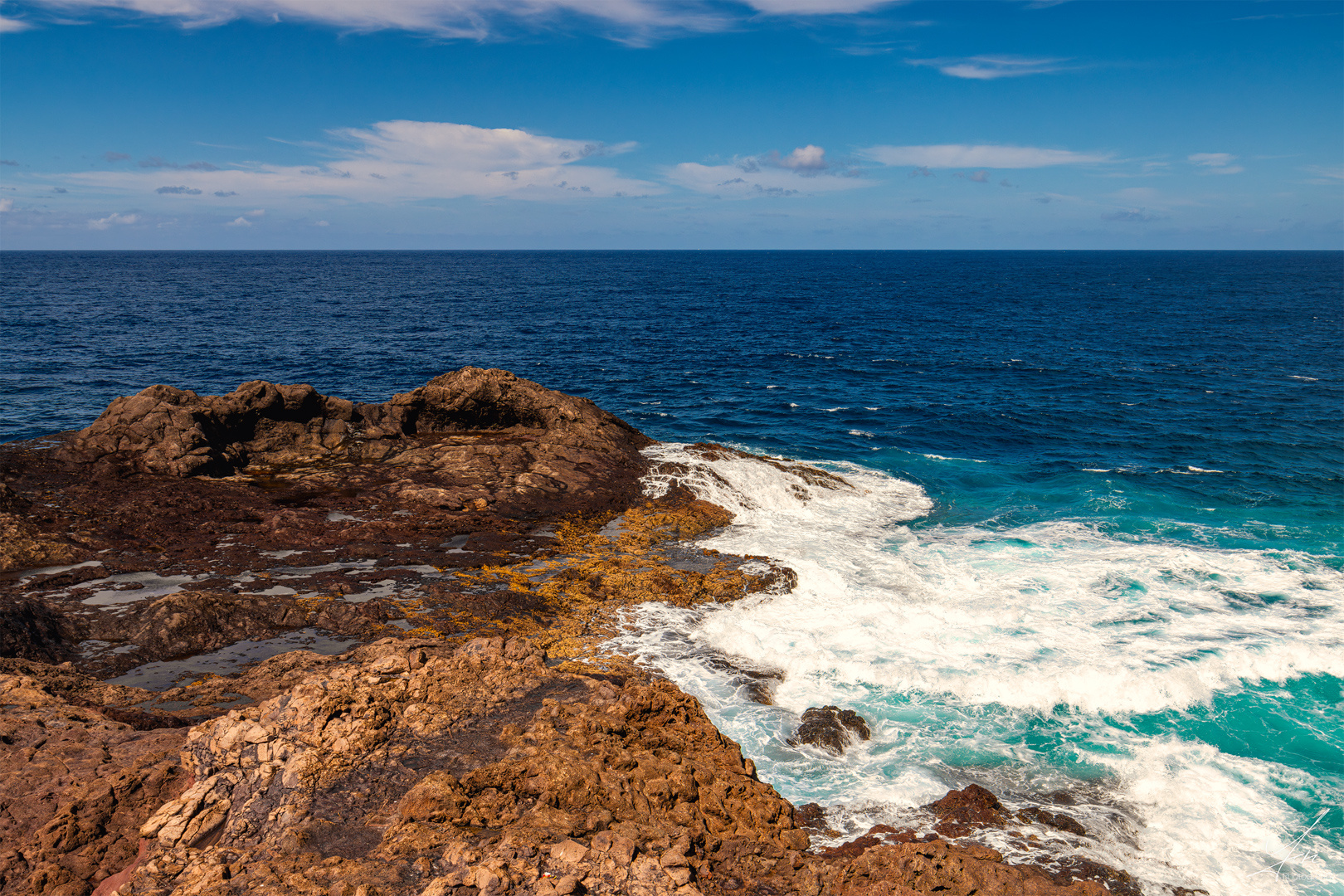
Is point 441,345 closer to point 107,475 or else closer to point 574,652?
point 107,475

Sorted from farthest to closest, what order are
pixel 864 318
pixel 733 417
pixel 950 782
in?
pixel 864 318
pixel 733 417
pixel 950 782

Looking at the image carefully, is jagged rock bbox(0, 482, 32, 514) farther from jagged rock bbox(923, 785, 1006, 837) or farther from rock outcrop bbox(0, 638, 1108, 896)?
jagged rock bbox(923, 785, 1006, 837)

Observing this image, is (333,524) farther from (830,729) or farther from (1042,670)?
(1042,670)

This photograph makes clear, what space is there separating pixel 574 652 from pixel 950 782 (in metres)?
8.56

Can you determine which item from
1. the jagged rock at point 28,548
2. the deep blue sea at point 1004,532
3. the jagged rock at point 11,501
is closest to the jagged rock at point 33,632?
the jagged rock at point 28,548

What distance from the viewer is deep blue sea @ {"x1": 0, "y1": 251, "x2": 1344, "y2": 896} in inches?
536

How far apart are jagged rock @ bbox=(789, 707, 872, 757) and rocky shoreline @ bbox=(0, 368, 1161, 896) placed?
7 cm

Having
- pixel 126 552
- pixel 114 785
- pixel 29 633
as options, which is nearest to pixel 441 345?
pixel 126 552

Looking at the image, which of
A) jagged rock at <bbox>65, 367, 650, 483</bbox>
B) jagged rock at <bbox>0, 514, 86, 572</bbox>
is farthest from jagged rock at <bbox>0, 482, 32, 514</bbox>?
jagged rock at <bbox>65, 367, 650, 483</bbox>

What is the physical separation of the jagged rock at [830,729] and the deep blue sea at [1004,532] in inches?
12.7

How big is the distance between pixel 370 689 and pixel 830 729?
8.91 metres

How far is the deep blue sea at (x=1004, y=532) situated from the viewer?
1361cm

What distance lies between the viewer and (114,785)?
887 cm

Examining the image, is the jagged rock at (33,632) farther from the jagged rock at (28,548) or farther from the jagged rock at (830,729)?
the jagged rock at (830,729)
